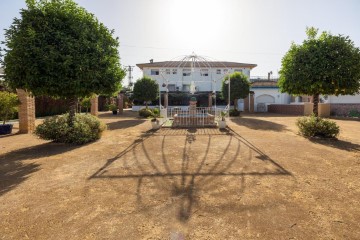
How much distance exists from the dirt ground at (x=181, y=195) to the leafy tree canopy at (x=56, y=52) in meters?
2.86

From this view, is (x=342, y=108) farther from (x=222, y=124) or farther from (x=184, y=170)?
(x=184, y=170)

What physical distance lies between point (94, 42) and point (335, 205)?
10.1 m

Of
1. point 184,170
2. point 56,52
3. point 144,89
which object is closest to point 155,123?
point 56,52

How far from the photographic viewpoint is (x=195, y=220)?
11.3 ft

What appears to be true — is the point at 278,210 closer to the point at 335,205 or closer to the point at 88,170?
the point at 335,205

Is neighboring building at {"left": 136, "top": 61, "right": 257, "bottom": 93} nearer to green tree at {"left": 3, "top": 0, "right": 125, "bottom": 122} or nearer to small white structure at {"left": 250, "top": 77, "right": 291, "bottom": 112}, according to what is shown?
small white structure at {"left": 250, "top": 77, "right": 291, "bottom": 112}

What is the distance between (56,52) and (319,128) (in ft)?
40.5

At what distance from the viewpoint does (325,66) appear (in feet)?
32.2

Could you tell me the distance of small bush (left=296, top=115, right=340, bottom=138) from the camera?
10430 millimetres

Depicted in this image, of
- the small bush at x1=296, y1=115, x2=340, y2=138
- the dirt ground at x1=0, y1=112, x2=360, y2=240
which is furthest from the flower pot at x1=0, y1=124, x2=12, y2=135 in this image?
the small bush at x1=296, y1=115, x2=340, y2=138

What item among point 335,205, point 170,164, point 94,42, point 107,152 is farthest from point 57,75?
point 335,205

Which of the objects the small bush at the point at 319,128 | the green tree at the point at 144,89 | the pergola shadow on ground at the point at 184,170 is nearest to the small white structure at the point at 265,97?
the green tree at the point at 144,89

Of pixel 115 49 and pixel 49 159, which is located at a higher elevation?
pixel 115 49

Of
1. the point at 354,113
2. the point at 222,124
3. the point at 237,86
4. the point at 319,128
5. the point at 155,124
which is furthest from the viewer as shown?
the point at 237,86
